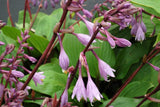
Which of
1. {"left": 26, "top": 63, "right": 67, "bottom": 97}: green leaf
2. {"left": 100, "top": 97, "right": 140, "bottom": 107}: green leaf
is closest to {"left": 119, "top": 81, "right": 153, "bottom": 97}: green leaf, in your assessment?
{"left": 100, "top": 97, "right": 140, "bottom": 107}: green leaf

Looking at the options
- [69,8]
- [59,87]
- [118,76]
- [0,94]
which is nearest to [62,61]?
[69,8]

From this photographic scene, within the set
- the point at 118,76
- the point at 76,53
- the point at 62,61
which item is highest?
the point at 62,61

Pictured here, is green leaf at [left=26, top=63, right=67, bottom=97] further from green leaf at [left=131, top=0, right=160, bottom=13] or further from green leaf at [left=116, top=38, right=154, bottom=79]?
green leaf at [left=131, top=0, right=160, bottom=13]

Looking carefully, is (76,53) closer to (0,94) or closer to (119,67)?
(119,67)

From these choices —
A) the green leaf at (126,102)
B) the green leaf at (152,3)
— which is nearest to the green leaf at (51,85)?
the green leaf at (126,102)

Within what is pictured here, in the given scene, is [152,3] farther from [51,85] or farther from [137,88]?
[51,85]
